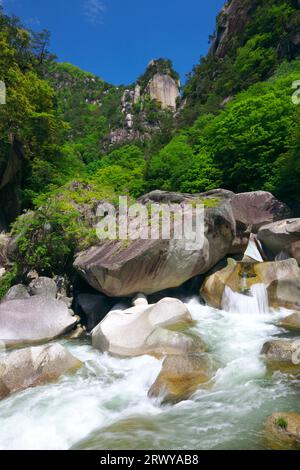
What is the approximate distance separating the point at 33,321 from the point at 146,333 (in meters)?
3.96

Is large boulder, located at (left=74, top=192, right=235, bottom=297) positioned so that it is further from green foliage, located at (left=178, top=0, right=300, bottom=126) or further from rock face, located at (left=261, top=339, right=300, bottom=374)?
green foliage, located at (left=178, top=0, right=300, bottom=126)

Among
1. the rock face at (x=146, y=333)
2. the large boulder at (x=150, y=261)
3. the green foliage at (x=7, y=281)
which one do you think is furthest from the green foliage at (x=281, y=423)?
the green foliage at (x=7, y=281)

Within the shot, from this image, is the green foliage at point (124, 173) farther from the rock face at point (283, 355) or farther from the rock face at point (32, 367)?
the rock face at point (283, 355)

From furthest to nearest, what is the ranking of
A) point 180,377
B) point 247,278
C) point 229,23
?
1. point 229,23
2. point 247,278
3. point 180,377

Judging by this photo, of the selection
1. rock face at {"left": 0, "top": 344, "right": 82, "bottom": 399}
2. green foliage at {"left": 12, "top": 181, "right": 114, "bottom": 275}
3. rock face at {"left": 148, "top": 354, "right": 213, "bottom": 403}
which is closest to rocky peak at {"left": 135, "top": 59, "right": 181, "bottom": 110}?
green foliage at {"left": 12, "top": 181, "right": 114, "bottom": 275}

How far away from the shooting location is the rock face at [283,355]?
7.60m

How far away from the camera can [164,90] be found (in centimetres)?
9381

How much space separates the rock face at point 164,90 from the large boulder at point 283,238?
8273 centimetres

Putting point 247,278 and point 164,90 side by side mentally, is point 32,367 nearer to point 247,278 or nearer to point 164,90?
point 247,278

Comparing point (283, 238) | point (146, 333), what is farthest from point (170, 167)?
point (146, 333)

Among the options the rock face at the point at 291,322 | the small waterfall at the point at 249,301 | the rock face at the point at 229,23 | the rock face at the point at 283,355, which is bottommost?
the rock face at the point at 283,355

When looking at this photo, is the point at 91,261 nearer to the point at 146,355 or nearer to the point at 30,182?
the point at 146,355

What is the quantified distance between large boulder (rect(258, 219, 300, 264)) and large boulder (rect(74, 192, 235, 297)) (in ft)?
8.06

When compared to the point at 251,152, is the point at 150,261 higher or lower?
lower
